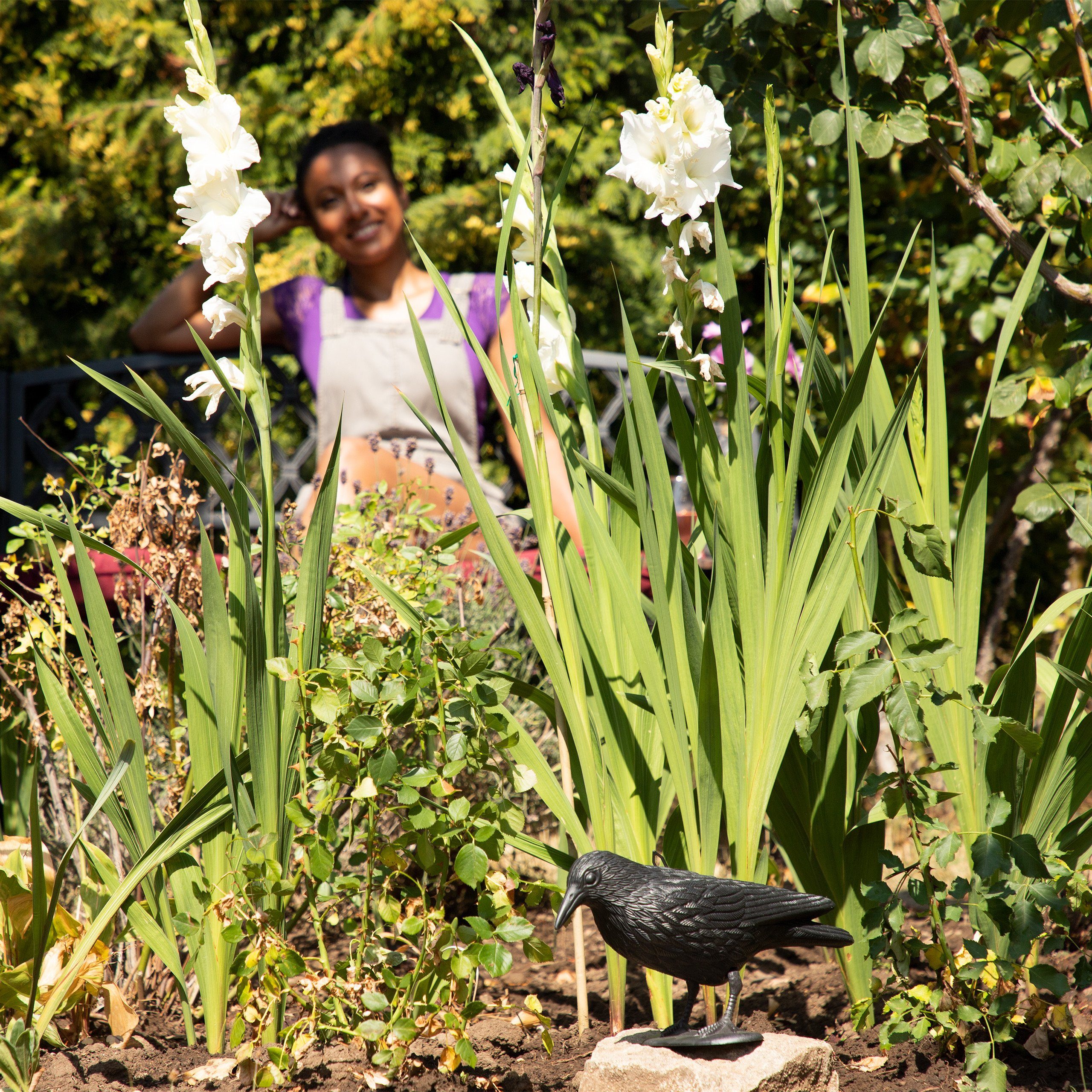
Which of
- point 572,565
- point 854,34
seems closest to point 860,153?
point 854,34

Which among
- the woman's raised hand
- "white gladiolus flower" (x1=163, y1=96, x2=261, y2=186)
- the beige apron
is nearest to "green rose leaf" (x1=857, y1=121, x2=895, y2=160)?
"white gladiolus flower" (x1=163, y1=96, x2=261, y2=186)

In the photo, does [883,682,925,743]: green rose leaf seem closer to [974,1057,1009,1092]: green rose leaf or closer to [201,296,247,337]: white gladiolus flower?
[974,1057,1009,1092]: green rose leaf

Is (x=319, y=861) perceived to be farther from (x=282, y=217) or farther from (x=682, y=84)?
(x=282, y=217)

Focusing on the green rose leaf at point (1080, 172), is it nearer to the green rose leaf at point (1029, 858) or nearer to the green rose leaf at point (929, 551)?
the green rose leaf at point (929, 551)

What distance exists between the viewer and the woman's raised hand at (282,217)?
131 inches

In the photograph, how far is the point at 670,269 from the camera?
1325mm

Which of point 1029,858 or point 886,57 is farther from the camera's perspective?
point 886,57

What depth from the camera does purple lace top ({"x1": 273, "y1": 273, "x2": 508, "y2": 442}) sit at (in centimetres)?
320

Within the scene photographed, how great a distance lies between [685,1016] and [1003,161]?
62.0 inches

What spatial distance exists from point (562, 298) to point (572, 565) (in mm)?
386

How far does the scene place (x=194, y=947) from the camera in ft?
4.48

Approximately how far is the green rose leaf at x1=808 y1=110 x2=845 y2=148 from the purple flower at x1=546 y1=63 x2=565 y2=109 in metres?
0.66

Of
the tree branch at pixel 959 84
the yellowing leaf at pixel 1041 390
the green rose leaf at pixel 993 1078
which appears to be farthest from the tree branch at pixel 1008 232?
→ the green rose leaf at pixel 993 1078

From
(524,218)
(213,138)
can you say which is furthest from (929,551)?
(213,138)
